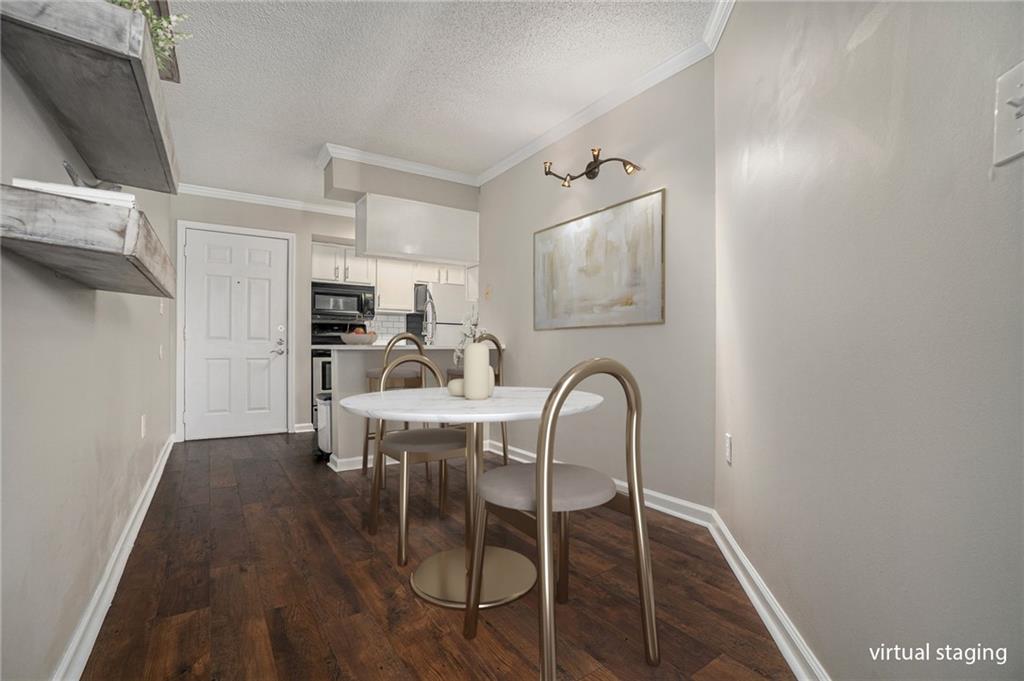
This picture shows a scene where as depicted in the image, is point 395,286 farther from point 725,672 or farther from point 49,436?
point 725,672

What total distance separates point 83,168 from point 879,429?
2.25 meters

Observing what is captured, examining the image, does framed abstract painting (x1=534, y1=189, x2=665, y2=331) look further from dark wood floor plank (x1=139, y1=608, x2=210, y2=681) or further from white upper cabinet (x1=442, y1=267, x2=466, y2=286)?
white upper cabinet (x1=442, y1=267, x2=466, y2=286)

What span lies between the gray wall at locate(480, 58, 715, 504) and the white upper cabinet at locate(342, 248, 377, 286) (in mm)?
2831

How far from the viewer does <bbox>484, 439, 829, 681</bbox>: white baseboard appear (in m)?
1.23

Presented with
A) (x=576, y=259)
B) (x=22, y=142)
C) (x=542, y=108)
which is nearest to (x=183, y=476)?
(x=22, y=142)

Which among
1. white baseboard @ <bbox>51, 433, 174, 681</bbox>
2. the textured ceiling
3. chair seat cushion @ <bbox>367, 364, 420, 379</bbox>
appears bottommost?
white baseboard @ <bbox>51, 433, 174, 681</bbox>

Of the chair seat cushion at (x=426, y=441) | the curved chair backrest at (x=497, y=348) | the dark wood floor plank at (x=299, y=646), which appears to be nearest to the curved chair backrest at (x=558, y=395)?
the dark wood floor plank at (x=299, y=646)

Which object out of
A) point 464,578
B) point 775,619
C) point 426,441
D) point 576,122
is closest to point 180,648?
point 464,578

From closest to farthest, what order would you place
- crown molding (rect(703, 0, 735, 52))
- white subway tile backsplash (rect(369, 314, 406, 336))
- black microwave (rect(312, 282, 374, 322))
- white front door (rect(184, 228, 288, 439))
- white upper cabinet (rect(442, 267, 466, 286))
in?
1. crown molding (rect(703, 0, 735, 52))
2. white front door (rect(184, 228, 288, 439))
3. black microwave (rect(312, 282, 374, 322))
4. white subway tile backsplash (rect(369, 314, 406, 336))
5. white upper cabinet (rect(442, 267, 466, 286))

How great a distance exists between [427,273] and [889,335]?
5.40 m

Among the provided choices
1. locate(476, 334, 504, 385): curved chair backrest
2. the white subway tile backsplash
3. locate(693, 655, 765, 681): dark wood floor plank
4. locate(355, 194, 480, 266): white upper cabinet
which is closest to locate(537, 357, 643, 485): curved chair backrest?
locate(693, 655, 765, 681): dark wood floor plank

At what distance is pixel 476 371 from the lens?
1.59 metres

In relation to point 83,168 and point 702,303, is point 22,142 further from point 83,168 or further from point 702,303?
point 702,303

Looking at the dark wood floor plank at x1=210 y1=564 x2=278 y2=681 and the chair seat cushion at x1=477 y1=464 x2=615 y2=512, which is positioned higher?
the chair seat cushion at x1=477 y1=464 x2=615 y2=512
